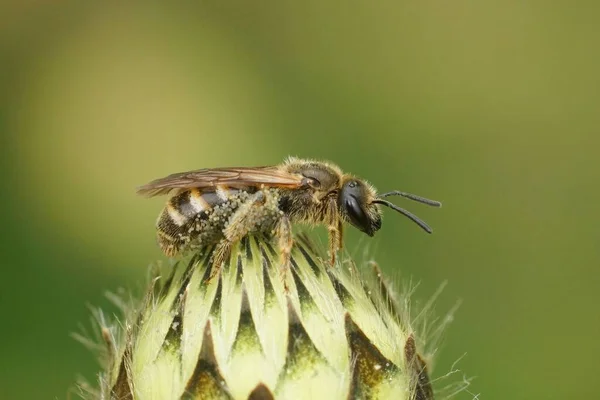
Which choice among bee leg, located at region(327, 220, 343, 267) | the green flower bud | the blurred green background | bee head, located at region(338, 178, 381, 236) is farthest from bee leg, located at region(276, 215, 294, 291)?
the blurred green background

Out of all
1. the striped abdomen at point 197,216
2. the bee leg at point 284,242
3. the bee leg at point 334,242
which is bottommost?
the bee leg at point 334,242

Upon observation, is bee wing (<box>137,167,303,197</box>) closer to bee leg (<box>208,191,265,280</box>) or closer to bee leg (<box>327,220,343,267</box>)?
bee leg (<box>208,191,265,280</box>)

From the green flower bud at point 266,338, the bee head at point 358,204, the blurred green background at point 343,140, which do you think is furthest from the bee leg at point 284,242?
the blurred green background at point 343,140

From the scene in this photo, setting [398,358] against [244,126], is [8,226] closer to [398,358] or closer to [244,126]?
[244,126]

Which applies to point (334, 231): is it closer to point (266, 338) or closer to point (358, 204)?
point (358, 204)

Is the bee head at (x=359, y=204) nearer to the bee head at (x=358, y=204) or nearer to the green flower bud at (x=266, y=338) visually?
the bee head at (x=358, y=204)

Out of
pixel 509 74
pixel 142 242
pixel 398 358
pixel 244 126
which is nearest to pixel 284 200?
pixel 398 358
